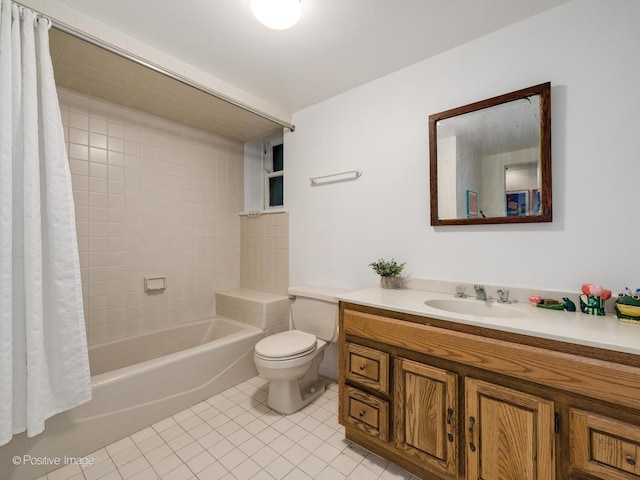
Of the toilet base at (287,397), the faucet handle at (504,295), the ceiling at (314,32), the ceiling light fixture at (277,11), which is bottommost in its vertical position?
the toilet base at (287,397)

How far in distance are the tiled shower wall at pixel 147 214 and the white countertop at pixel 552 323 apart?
1805 mm

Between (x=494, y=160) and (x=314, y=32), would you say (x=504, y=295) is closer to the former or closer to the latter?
(x=494, y=160)

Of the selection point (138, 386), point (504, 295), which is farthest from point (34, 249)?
point (504, 295)

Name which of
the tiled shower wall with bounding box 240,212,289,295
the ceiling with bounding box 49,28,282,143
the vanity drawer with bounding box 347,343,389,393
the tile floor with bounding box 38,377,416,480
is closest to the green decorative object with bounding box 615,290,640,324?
the vanity drawer with bounding box 347,343,389,393

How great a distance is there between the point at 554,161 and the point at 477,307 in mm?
813

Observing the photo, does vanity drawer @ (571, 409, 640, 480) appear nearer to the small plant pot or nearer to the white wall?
the white wall

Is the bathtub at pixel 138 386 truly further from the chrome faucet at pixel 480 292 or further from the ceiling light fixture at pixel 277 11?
the ceiling light fixture at pixel 277 11

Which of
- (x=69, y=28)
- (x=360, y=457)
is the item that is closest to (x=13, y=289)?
(x=69, y=28)

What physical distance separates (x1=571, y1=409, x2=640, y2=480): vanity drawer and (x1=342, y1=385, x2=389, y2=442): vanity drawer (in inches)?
27.4

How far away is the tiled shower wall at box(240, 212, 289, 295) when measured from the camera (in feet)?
8.70

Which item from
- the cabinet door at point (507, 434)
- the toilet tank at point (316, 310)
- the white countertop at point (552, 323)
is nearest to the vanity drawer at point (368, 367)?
the white countertop at point (552, 323)

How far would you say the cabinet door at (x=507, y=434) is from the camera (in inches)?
38.2

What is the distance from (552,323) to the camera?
3.57 feet

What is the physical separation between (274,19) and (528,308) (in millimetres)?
1805
